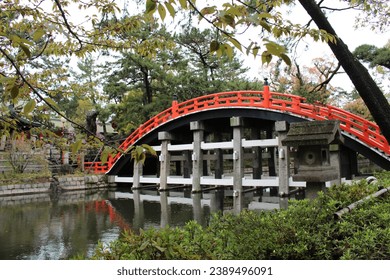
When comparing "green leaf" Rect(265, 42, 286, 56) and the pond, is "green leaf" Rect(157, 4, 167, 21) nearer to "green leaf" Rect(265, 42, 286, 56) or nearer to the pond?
"green leaf" Rect(265, 42, 286, 56)

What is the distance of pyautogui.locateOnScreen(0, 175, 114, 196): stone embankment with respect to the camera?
1861cm

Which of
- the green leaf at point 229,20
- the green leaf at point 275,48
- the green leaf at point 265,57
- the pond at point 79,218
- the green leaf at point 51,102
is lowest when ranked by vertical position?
the pond at point 79,218

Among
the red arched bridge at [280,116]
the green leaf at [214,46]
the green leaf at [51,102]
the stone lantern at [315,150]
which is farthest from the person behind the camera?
the red arched bridge at [280,116]

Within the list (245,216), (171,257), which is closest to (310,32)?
(245,216)

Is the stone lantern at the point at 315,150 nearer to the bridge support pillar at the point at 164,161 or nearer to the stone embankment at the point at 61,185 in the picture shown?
the bridge support pillar at the point at 164,161

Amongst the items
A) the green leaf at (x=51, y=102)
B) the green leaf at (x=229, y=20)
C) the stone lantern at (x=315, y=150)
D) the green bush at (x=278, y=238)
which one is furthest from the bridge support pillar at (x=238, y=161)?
the green leaf at (x=229, y=20)

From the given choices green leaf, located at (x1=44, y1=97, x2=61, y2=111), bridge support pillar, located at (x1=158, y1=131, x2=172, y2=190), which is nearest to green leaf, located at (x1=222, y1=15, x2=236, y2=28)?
green leaf, located at (x1=44, y1=97, x2=61, y2=111)

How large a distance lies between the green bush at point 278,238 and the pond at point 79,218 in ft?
15.3

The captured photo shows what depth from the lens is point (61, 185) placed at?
2078 centimetres

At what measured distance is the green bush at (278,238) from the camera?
267 centimetres

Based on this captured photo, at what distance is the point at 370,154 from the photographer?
11.8 m

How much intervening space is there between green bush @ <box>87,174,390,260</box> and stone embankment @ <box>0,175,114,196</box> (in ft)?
58.7

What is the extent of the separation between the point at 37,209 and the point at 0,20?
1187 cm

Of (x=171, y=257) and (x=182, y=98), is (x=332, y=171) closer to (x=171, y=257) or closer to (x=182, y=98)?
(x=171, y=257)
